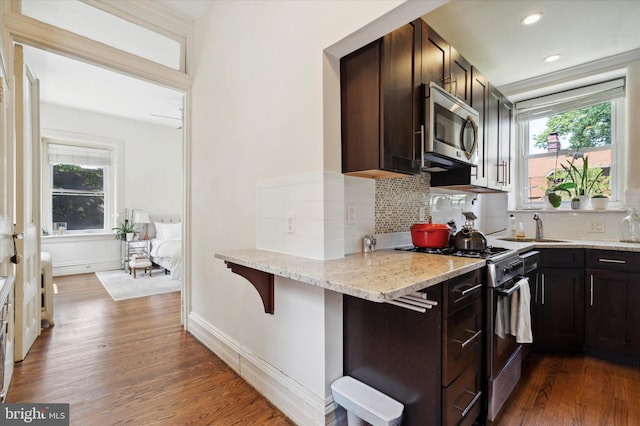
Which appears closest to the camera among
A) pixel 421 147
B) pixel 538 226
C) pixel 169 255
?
pixel 421 147

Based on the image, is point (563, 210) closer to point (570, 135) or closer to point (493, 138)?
point (570, 135)

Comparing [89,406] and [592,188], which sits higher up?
[592,188]

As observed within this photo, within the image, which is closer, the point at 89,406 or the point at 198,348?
the point at 89,406

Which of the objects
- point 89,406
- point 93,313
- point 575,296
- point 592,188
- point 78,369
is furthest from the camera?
point 93,313

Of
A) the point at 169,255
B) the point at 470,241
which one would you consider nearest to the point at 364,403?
the point at 470,241

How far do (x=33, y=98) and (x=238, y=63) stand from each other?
1.99 m

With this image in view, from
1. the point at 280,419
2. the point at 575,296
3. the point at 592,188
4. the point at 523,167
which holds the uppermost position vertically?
the point at 523,167

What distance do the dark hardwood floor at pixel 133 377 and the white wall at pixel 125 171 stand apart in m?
2.65

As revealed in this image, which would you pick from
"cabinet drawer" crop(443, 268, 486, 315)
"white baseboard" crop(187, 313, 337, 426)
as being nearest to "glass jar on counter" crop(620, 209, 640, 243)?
"cabinet drawer" crop(443, 268, 486, 315)

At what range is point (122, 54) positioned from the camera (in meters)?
2.37

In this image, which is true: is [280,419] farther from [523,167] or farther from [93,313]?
[523,167]

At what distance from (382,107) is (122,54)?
2.19 m

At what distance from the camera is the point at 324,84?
153 cm

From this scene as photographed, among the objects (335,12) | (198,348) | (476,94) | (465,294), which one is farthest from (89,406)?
(476,94)
